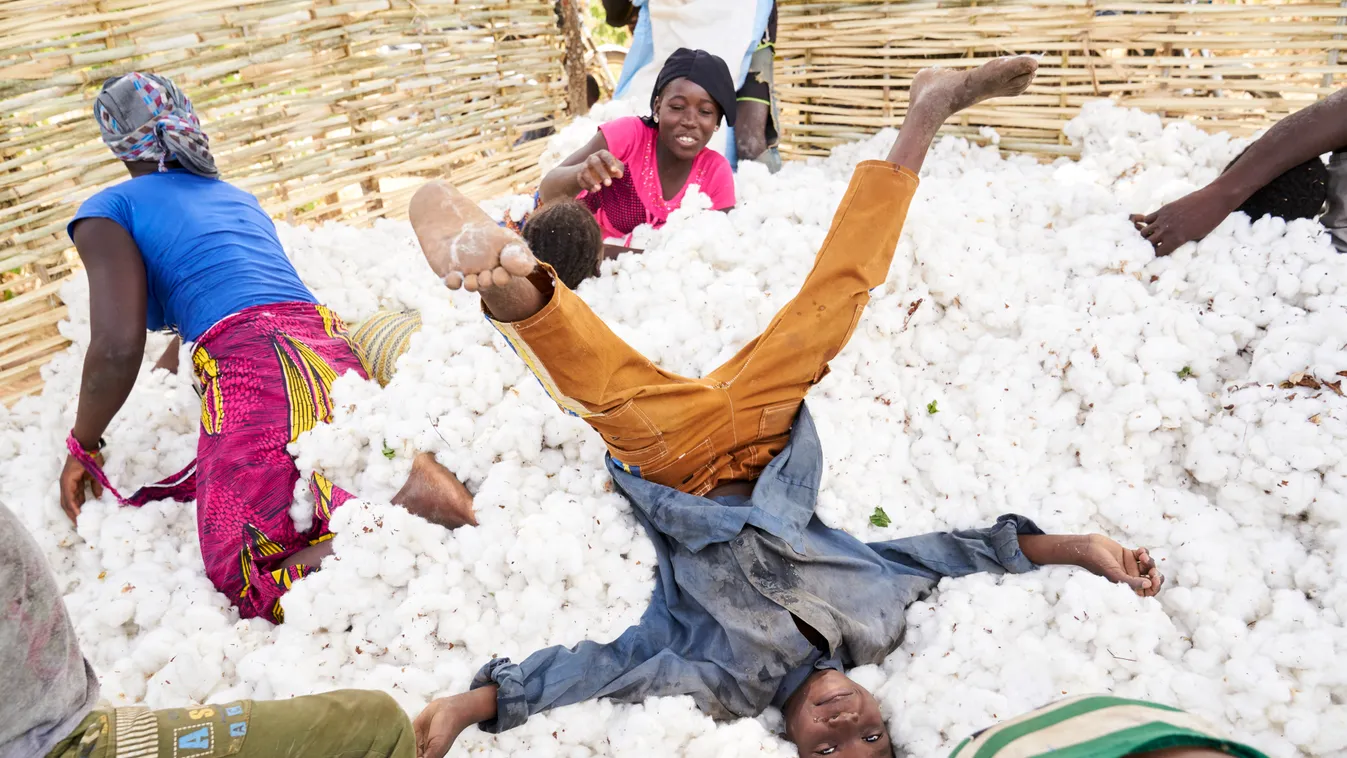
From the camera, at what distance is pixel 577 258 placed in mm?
2350

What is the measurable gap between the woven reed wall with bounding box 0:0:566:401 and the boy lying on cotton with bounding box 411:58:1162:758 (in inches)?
69.5

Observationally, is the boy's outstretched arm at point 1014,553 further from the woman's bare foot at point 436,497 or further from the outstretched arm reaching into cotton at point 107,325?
the outstretched arm reaching into cotton at point 107,325

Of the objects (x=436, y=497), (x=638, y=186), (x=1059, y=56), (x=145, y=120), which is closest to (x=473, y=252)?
(x=436, y=497)

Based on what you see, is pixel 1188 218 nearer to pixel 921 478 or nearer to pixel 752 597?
pixel 921 478

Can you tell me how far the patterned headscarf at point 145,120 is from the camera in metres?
2.08

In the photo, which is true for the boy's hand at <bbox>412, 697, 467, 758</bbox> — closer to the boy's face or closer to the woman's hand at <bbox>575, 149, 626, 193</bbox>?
the boy's face

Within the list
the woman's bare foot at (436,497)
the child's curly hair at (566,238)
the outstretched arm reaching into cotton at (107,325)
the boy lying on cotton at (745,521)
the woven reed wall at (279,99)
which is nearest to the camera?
the boy lying on cotton at (745,521)

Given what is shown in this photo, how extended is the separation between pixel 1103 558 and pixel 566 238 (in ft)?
5.05

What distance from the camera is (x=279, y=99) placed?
308 cm

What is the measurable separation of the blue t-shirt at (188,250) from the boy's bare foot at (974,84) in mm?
1760

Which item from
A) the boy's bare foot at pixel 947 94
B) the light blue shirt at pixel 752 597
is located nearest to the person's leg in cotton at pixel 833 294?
the boy's bare foot at pixel 947 94

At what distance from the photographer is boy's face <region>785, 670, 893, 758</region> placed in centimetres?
151

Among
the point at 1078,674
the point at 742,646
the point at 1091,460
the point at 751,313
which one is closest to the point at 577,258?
the point at 751,313

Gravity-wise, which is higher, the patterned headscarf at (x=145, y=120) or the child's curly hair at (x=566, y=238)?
the patterned headscarf at (x=145, y=120)
